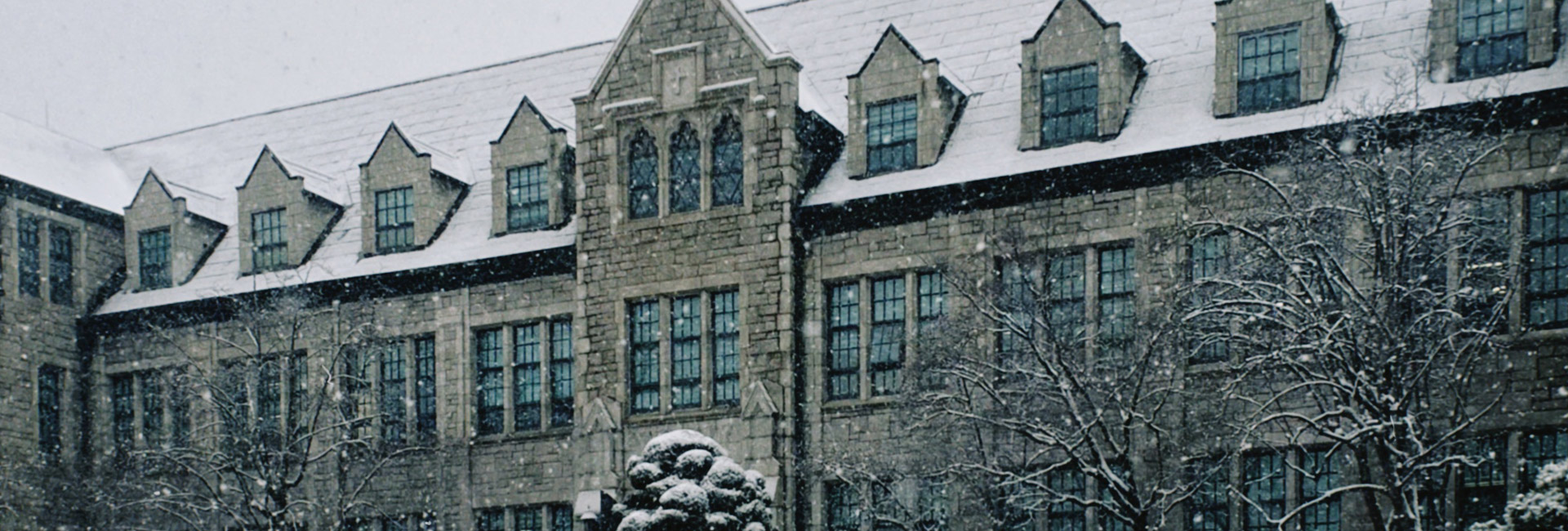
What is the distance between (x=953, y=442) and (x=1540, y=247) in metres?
8.39

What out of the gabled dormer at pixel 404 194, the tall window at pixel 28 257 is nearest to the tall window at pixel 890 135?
the gabled dormer at pixel 404 194

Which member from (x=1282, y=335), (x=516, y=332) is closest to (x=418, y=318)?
(x=516, y=332)

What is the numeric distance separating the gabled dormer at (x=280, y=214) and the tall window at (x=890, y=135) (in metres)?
Answer: 12.0

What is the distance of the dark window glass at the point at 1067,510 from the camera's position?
1146 inches

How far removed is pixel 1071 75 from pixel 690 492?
35.8ft

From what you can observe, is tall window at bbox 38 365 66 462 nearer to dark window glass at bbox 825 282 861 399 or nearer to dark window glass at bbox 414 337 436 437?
dark window glass at bbox 414 337 436 437

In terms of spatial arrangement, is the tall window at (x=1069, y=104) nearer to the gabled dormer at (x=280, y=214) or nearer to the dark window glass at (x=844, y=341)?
the dark window glass at (x=844, y=341)

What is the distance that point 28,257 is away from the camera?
3794 cm

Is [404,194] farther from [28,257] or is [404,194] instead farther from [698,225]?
[28,257]

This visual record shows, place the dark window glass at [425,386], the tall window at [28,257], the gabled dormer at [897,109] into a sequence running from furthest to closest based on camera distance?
the tall window at [28,257], the dark window glass at [425,386], the gabled dormer at [897,109]

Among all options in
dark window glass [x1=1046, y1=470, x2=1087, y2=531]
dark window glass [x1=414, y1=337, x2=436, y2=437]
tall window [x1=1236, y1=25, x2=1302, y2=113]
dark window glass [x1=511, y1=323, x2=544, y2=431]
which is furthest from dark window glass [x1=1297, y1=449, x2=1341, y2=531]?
dark window glass [x1=414, y1=337, x2=436, y2=437]

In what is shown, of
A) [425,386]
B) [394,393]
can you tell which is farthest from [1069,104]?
[394,393]

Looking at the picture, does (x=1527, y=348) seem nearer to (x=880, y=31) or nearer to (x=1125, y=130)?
(x=1125, y=130)

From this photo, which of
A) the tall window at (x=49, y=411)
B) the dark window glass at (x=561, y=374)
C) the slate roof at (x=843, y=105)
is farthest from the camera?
the tall window at (x=49, y=411)
